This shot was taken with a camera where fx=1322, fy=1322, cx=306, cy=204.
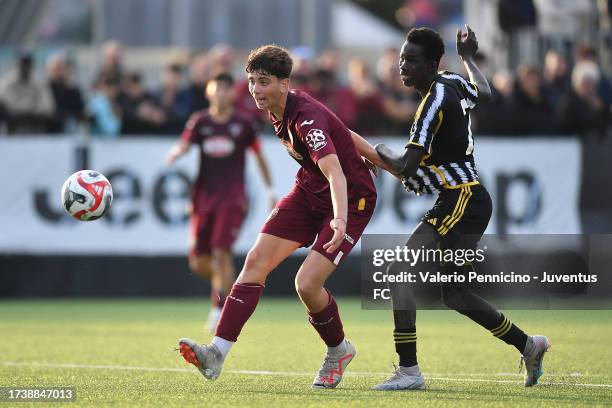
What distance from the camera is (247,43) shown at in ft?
104

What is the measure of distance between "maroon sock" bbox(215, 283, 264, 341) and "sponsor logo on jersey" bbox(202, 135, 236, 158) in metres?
5.53

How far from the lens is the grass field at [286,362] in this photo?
7.51 metres

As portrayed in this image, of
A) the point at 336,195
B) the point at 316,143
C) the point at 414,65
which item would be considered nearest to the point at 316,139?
the point at 316,143

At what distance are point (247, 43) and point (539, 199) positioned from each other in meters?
16.6

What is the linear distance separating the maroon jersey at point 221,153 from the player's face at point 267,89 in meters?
5.38

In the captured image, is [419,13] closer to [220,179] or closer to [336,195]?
[220,179]

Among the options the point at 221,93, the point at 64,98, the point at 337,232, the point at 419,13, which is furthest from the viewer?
the point at 419,13

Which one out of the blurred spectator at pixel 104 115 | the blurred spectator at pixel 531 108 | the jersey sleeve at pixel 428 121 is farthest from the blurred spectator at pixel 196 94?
the jersey sleeve at pixel 428 121

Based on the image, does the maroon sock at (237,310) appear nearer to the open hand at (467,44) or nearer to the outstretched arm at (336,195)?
the outstretched arm at (336,195)

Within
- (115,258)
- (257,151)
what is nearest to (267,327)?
(257,151)

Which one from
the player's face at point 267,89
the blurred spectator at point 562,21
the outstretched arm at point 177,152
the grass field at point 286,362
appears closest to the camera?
the grass field at point 286,362

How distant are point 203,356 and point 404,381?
1.24m

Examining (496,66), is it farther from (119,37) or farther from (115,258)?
(119,37)

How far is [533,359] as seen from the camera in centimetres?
816
